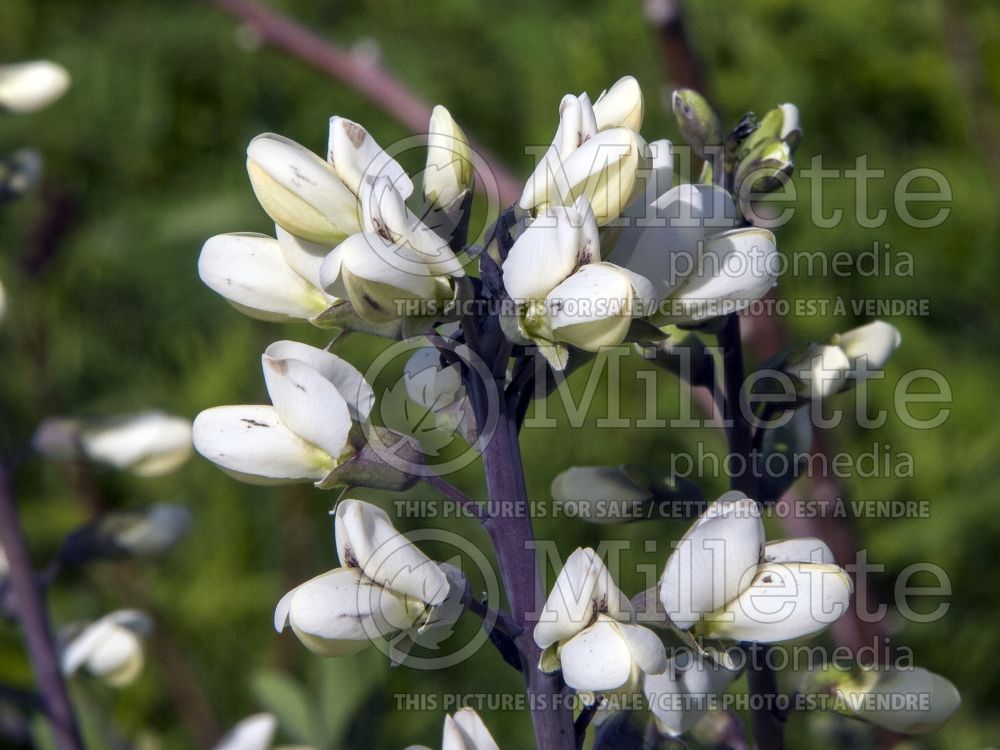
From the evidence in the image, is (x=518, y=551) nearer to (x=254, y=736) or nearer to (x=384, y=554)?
(x=384, y=554)

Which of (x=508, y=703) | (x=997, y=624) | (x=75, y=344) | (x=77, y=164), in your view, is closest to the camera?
(x=508, y=703)

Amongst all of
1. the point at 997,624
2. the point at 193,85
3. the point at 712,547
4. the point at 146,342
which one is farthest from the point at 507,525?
the point at 193,85

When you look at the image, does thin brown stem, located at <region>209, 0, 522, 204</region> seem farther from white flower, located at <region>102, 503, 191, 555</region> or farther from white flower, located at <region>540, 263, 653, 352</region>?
white flower, located at <region>540, 263, 653, 352</region>

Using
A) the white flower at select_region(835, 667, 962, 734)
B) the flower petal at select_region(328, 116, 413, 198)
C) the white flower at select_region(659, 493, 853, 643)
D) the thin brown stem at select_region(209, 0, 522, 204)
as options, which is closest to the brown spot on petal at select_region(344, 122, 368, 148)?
the flower petal at select_region(328, 116, 413, 198)

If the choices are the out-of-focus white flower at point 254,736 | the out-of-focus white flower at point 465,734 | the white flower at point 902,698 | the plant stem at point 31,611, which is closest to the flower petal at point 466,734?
the out-of-focus white flower at point 465,734

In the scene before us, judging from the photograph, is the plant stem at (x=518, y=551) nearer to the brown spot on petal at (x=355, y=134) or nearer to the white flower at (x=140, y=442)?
the brown spot on petal at (x=355, y=134)

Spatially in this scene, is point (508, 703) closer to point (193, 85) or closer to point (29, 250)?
point (29, 250)

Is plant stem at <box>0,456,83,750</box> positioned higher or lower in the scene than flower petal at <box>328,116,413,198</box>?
lower
